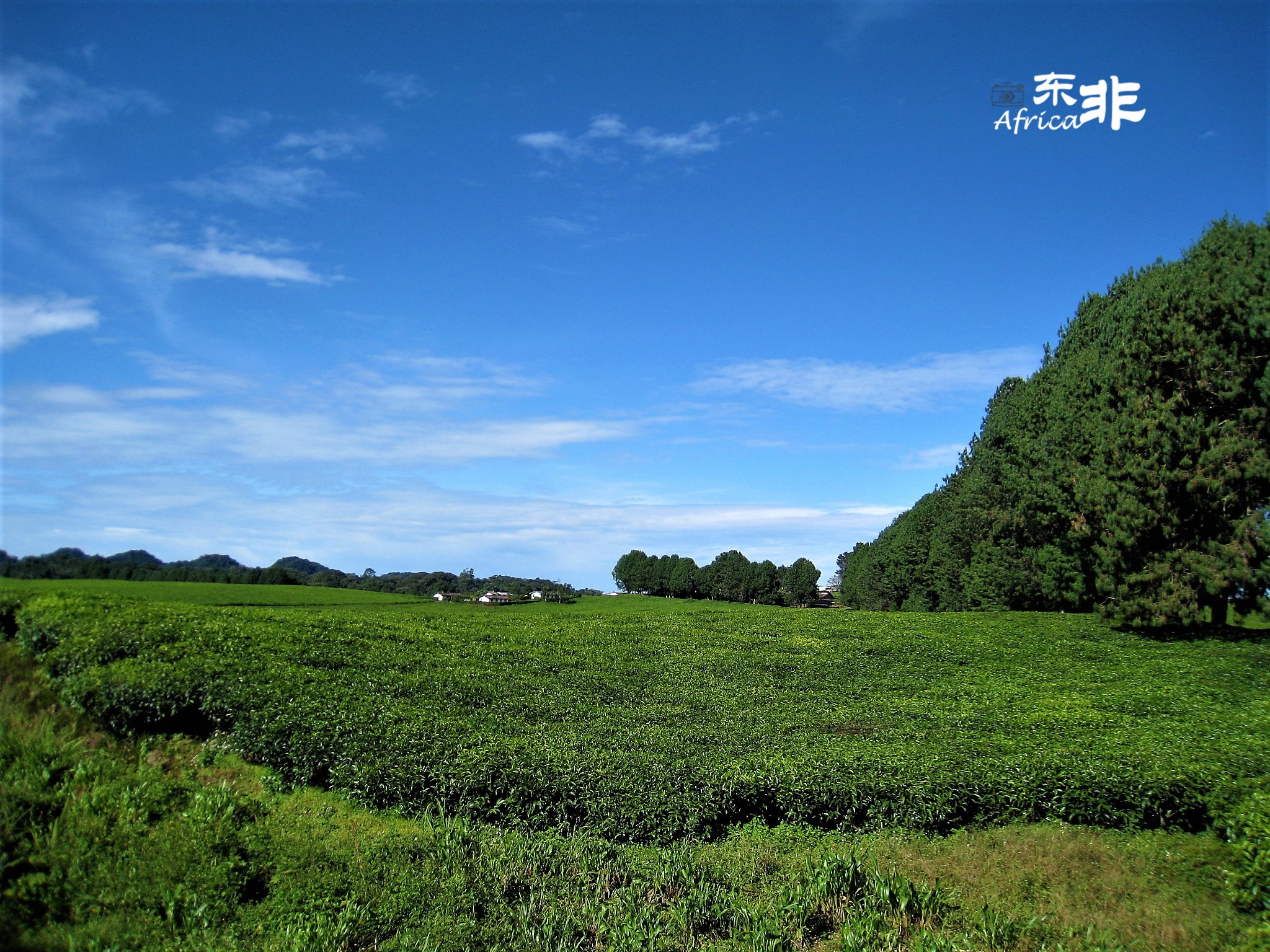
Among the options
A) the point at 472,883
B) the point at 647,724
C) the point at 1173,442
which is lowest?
the point at 472,883

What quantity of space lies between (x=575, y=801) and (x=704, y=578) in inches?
2969

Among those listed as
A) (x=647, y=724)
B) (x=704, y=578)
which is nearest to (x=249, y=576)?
(x=647, y=724)

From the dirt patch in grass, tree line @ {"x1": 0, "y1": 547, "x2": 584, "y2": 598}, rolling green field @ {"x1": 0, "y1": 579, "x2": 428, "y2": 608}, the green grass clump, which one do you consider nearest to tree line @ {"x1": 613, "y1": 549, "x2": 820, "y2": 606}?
tree line @ {"x1": 0, "y1": 547, "x2": 584, "y2": 598}

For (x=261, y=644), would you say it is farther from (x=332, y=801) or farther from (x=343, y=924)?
(x=343, y=924)

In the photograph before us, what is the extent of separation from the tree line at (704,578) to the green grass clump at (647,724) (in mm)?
63436

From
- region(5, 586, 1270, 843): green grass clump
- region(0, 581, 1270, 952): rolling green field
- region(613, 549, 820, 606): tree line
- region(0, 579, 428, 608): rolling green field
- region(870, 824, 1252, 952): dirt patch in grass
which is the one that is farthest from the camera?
region(613, 549, 820, 606): tree line

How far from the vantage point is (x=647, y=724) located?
990cm

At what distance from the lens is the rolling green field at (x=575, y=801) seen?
199 inches

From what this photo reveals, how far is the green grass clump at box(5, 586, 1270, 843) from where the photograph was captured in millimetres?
7445

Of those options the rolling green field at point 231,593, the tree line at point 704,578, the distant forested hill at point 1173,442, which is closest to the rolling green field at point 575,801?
the rolling green field at point 231,593

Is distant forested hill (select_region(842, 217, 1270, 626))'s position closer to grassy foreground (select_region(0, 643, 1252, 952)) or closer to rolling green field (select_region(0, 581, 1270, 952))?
rolling green field (select_region(0, 581, 1270, 952))

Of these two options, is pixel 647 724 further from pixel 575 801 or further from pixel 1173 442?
pixel 1173 442

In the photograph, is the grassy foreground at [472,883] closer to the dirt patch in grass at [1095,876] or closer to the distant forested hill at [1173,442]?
the dirt patch in grass at [1095,876]

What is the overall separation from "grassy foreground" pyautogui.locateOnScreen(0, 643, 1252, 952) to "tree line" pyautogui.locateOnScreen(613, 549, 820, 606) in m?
70.2
